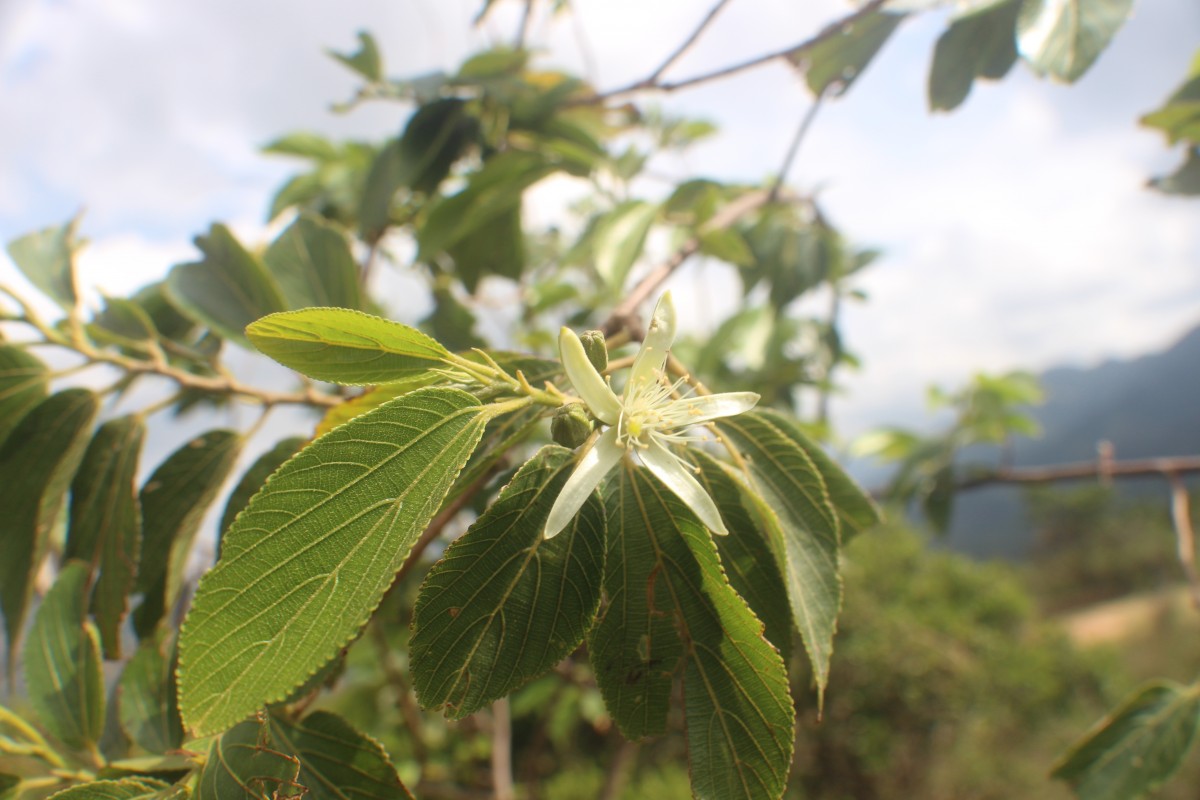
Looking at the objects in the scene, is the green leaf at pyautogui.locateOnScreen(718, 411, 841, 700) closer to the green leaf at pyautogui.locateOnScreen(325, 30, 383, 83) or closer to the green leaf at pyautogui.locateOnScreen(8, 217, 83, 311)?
the green leaf at pyautogui.locateOnScreen(8, 217, 83, 311)

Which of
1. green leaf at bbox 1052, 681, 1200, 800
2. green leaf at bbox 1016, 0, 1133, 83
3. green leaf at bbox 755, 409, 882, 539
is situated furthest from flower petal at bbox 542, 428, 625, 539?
green leaf at bbox 1052, 681, 1200, 800

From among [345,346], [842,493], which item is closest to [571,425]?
[345,346]

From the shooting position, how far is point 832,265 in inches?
66.8

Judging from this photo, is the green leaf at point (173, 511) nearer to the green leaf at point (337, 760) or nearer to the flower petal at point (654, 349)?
the green leaf at point (337, 760)

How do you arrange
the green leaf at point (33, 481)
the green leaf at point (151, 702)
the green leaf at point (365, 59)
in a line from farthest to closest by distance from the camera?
the green leaf at point (365, 59) < the green leaf at point (33, 481) < the green leaf at point (151, 702)

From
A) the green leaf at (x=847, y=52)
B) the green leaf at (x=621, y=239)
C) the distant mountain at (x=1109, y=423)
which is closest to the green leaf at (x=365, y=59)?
the green leaf at (x=621, y=239)

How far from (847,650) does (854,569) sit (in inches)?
30.5

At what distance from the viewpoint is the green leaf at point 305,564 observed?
1.37 feet

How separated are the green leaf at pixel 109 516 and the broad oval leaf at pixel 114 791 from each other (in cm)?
33

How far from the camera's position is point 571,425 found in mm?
532

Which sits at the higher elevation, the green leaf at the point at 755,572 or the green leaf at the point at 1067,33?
the green leaf at the point at 1067,33

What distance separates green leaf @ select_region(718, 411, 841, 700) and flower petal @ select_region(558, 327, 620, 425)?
12 centimetres

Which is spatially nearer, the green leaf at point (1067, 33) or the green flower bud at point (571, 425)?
the green flower bud at point (571, 425)

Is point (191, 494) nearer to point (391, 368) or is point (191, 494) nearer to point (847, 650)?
point (391, 368)
